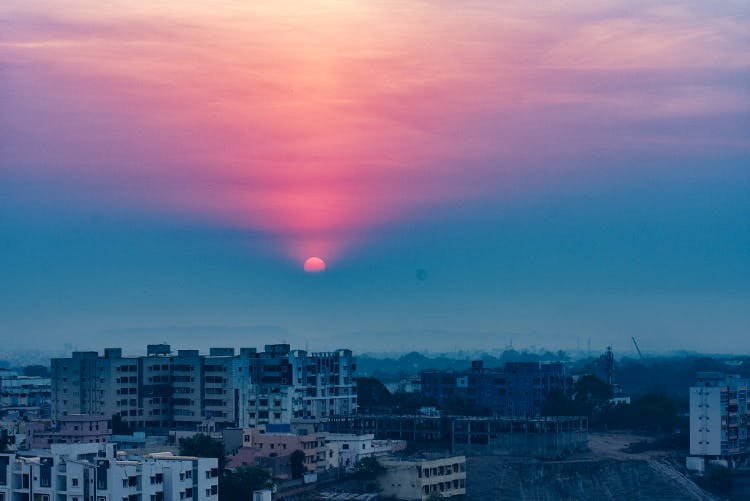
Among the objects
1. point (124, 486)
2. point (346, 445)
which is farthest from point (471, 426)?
point (124, 486)

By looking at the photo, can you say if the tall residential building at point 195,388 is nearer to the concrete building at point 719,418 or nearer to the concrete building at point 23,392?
the concrete building at point 23,392

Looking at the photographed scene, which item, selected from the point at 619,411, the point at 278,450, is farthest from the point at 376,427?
the point at 619,411

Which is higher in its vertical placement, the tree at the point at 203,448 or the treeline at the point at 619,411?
the tree at the point at 203,448

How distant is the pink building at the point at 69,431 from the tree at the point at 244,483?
5.76m

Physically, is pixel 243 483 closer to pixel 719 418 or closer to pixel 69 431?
pixel 69 431

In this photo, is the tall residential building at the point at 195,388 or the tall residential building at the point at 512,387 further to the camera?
the tall residential building at the point at 512,387

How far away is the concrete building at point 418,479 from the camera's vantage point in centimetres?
3175

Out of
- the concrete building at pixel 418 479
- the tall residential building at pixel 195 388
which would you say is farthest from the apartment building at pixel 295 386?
the concrete building at pixel 418 479

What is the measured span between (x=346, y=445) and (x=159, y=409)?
8.86 meters

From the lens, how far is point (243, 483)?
1088 inches

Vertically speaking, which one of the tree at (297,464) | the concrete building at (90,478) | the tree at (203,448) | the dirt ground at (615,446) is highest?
the concrete building at (90,478)

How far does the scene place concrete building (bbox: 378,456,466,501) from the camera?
31750 mm

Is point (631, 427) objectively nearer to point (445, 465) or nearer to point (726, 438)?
Answer: point (726, 438)

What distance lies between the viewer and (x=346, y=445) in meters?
34.3
